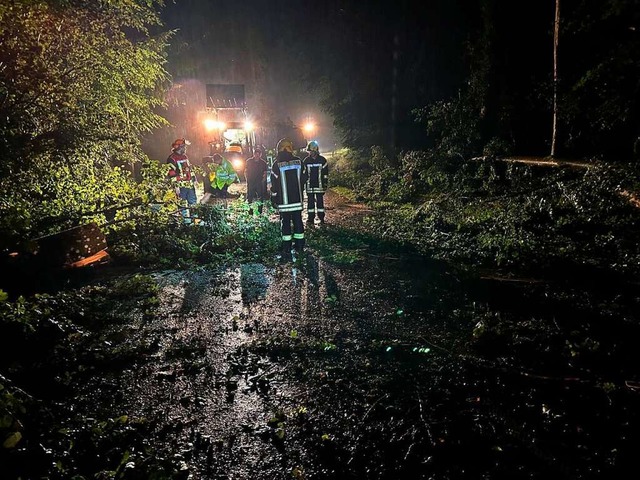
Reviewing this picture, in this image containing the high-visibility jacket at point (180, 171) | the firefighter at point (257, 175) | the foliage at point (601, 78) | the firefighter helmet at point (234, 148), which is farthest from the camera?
the firefighter helmet at point (234, 148)

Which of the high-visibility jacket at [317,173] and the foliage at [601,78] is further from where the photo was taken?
the high-visibility jacket at [317,173]

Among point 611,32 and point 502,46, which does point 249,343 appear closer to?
point 611,32

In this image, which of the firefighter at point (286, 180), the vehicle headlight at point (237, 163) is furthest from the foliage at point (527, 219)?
the vehicle headlight at point (237, 163)

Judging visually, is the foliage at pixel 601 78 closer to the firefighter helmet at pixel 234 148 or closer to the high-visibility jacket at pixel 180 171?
the high-visibility jacket at pixel 180 171

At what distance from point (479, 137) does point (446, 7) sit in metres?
6.45

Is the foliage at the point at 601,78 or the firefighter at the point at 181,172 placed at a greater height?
the foliage at the point at 601,78

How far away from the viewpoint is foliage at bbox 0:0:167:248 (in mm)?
5695

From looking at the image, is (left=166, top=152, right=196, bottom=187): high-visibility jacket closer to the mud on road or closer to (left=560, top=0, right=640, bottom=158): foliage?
the mud on road

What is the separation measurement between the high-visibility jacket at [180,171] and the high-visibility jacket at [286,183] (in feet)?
13.9

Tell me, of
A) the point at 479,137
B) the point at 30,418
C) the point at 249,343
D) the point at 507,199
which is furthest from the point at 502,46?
the point at 30,418

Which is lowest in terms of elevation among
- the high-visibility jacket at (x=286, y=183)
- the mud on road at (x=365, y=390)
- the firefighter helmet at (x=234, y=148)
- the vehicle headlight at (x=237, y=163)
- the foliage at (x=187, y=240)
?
the mud on road at (x=365, y=390)

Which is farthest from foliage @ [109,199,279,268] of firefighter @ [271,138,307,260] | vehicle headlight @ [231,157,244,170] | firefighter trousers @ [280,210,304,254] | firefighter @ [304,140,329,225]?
vehicle headlight @ [231,157,244,170]

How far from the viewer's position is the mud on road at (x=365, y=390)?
268 centimetres

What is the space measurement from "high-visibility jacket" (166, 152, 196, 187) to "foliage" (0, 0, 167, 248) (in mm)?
2150
